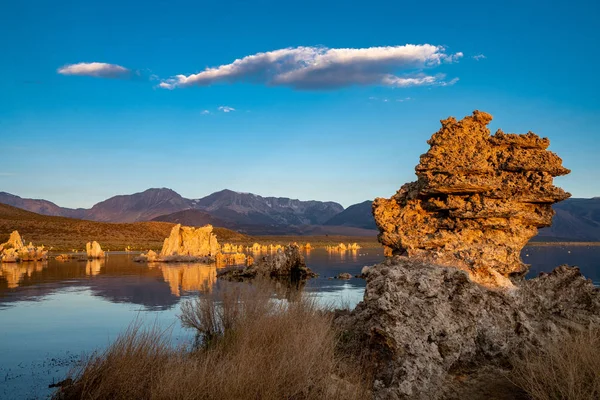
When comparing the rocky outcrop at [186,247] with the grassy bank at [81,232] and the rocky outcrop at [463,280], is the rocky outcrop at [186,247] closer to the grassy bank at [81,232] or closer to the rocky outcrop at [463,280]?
the grassy bank at [81,232]

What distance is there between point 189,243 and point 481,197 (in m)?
55.6

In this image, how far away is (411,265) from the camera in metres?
9.66

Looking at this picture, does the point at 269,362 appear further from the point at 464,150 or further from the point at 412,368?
the point at 464,150

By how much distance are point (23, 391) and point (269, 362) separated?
6084 millimetres

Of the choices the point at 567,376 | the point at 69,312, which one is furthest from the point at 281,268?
the point at 567,376

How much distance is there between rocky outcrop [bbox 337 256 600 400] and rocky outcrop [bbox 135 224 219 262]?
5016cm

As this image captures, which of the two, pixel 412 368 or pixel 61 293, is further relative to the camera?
pixel 61 293

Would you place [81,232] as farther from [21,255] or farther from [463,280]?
[463,280]

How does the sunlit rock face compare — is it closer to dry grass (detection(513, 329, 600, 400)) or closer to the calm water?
the calm water

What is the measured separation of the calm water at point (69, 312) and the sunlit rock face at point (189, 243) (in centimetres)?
2147

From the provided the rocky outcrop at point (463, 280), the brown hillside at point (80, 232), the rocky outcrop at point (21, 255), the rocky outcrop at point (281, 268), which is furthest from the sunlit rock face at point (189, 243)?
the rocky outcrop at point (463, 280)

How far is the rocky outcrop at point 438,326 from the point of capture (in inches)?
302

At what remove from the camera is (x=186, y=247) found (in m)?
62.5

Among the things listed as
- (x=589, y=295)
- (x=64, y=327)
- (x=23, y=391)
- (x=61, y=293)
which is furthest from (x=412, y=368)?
(x=61, y=293)
